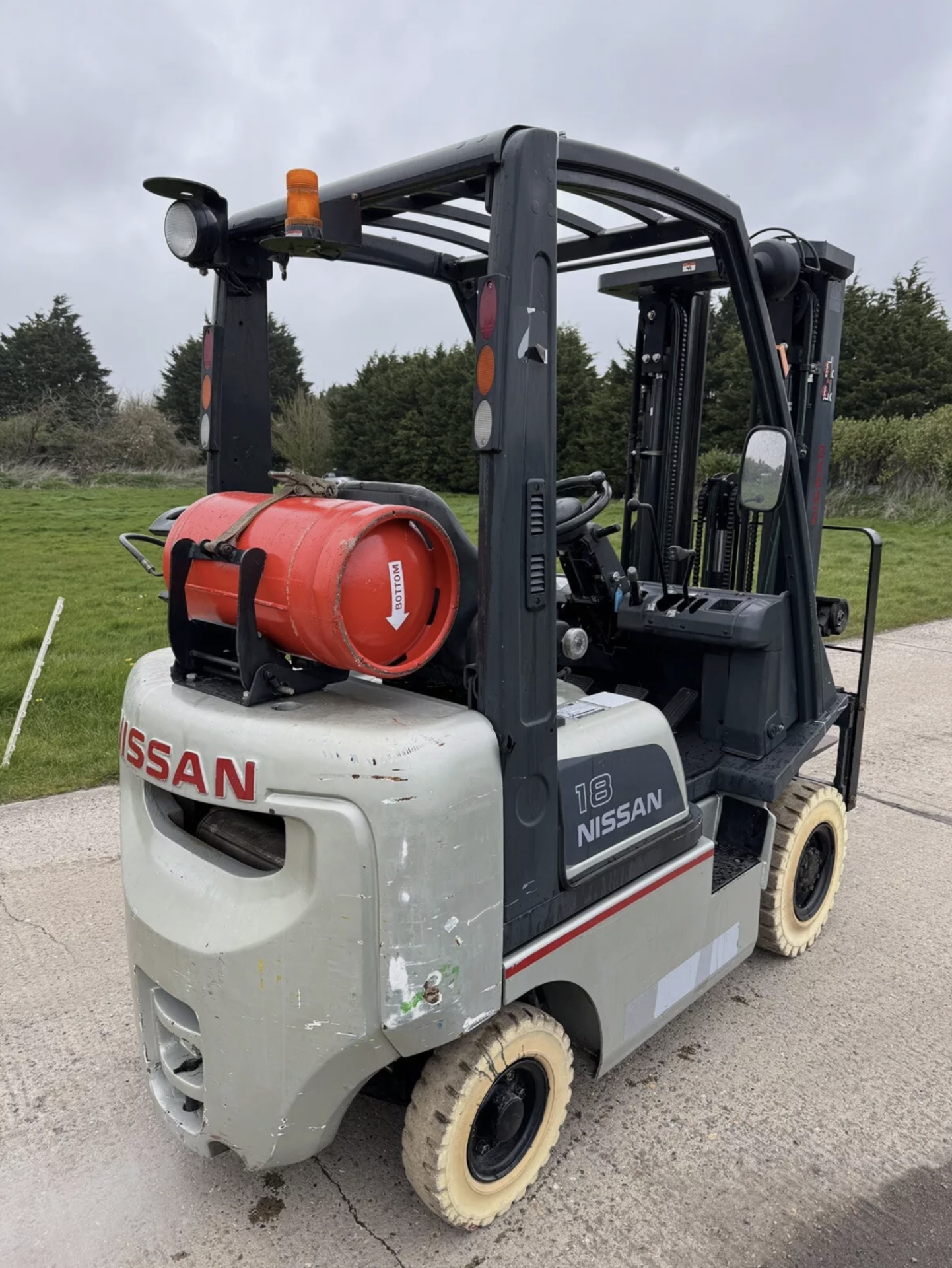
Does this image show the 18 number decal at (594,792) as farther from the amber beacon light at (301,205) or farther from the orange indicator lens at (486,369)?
the amber beacon light at (301,205)

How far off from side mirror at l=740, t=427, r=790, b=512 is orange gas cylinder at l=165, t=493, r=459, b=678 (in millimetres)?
1197

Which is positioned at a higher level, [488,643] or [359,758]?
[488,643]

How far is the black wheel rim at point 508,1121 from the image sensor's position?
2502mm

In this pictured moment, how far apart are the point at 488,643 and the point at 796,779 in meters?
2.20

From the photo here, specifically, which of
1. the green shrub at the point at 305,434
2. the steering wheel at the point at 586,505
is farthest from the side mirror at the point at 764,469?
the green shrub at the point at 305,434

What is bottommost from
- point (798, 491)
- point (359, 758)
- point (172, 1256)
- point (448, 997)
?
point (172, 1256)

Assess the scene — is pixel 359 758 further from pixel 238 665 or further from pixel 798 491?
pixel 798 491

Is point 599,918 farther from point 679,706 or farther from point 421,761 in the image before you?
point 679,706

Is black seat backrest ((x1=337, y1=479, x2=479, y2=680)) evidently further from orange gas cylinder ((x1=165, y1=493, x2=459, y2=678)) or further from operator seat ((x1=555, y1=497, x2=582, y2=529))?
operator seat ((x1=555, y1=497, x2=582, y2=529))

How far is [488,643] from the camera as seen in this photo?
2158mm

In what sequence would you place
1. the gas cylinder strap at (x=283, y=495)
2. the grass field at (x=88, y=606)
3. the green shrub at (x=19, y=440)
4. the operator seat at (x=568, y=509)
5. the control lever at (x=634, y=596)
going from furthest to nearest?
the green shrub at (x=19, y=440) < the grass field at (x=88, y=606) < the control lever at (x=634, y=596) < the operator seat at (x=568, y=509) < the gas cylinder strap at (x=283, y=495)

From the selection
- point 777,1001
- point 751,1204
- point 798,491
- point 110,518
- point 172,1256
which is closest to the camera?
point 172,1256

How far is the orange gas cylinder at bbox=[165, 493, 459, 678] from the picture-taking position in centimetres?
207

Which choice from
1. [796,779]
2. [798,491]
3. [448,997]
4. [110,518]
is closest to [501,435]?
[448,997]
